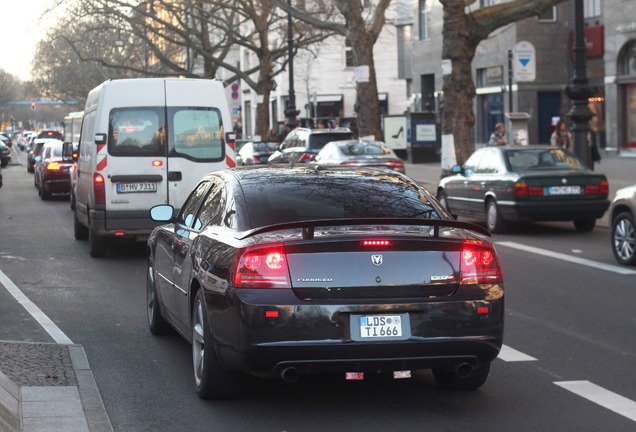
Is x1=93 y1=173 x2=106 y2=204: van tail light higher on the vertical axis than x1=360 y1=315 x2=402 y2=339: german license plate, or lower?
higher

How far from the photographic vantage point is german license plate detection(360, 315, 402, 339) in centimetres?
622

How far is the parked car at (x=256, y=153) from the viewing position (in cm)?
3541

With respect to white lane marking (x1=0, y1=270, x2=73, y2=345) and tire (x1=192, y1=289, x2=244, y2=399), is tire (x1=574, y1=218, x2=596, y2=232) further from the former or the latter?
tire (x1=192, y1=289, x2=244, y2=399)

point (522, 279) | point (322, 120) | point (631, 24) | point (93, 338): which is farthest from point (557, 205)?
point (322, 120)

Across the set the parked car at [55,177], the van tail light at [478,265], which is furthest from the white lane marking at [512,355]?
the parked car at [55,177]

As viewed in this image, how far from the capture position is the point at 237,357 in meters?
6.31

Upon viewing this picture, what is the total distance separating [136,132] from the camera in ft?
50.2

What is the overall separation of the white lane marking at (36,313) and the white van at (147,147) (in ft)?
6.92

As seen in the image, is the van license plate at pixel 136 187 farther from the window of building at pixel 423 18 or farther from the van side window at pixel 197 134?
the window of building at pixel 423 18

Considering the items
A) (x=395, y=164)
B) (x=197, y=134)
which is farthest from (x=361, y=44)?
(x=197, y=134)

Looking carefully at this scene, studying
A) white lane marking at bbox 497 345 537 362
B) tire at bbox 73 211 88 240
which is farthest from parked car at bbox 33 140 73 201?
white lane marking at bbox 497 345 537 362

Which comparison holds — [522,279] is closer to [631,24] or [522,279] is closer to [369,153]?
[369,153]

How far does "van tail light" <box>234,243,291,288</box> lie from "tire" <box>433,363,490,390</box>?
137cm

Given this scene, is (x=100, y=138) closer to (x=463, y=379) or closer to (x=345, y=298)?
(x=463, y=379)
